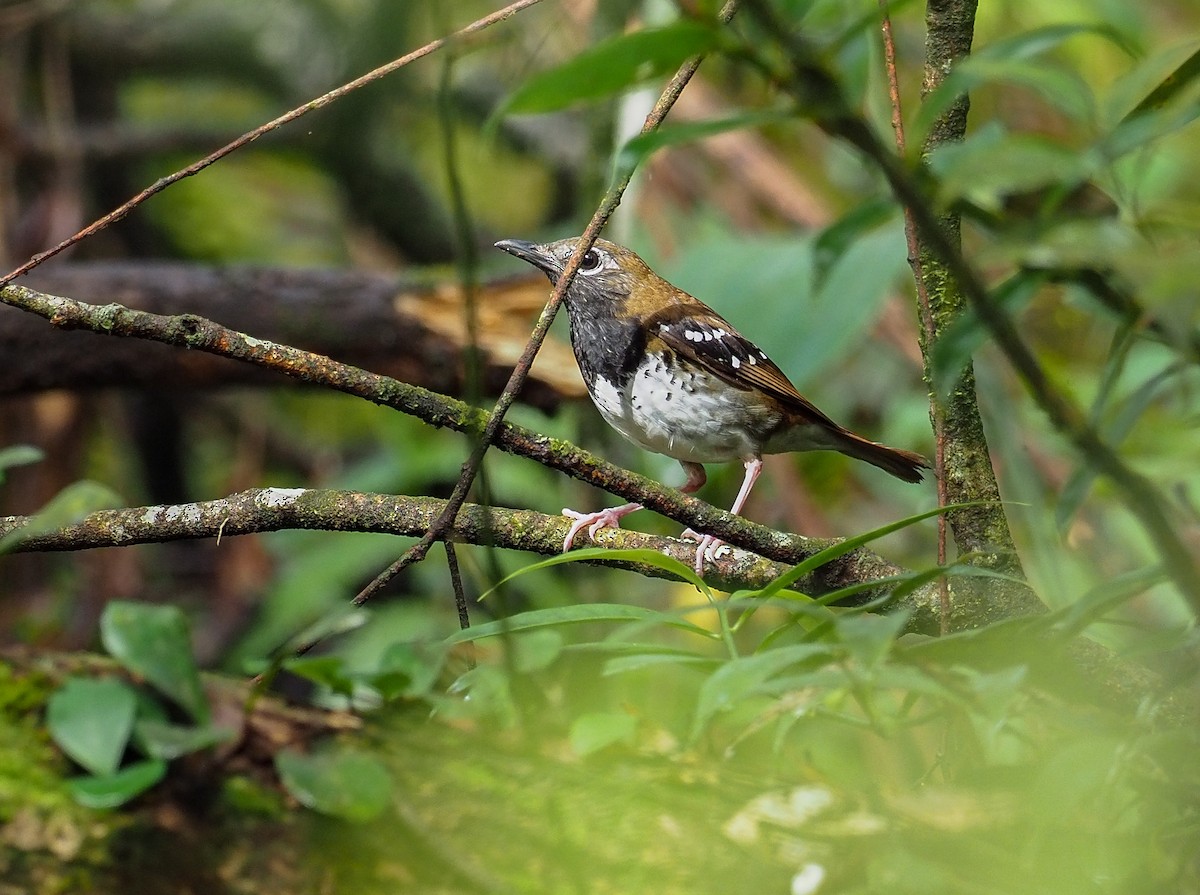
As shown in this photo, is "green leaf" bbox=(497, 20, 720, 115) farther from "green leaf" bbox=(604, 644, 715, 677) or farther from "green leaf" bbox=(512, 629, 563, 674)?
"green leaf" bbox=(512, 629, 563, 674)

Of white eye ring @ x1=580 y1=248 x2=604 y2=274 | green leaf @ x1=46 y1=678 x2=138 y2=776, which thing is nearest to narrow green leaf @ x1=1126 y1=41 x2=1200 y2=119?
green leaf @ x1=46 y1=678 x2=138 y2=776

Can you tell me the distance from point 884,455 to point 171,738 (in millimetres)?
2811

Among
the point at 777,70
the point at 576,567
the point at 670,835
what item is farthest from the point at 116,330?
the point at 576,567

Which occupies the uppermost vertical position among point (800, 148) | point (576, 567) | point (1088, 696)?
point (800, 148)

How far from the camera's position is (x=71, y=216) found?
639 centimetres

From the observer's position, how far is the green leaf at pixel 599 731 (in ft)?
6.68

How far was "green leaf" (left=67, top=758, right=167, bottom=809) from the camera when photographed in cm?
189

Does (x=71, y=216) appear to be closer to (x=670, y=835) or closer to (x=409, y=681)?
(x=409, y=681)

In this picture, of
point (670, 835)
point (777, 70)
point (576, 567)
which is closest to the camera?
point (777, 70)

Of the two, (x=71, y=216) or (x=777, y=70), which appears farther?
(x=71, y=216)

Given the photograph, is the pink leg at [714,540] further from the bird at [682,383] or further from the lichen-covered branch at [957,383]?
the lichen-covered branch at [957,383]

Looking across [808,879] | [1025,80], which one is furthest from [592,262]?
[1025,80]

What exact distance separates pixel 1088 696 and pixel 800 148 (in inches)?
301

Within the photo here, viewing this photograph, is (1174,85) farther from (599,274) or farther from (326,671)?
(599,274)
